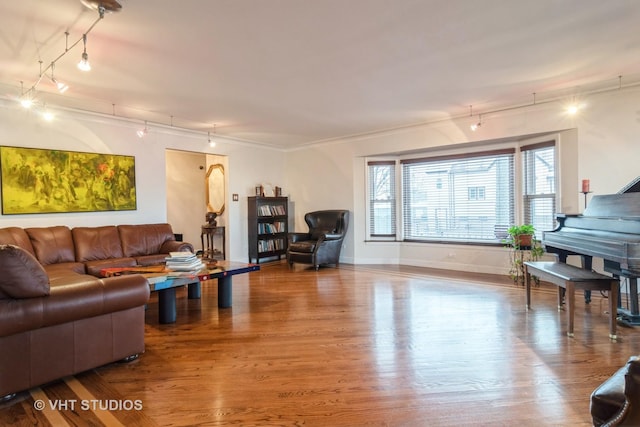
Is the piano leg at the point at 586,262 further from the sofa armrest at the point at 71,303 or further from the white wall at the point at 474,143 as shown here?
the sofa armrest at the point at 71,303

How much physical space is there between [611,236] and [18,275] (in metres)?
4.37

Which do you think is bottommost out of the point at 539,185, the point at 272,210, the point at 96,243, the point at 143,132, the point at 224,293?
the point at 224,293

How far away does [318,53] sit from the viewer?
318 centimetres

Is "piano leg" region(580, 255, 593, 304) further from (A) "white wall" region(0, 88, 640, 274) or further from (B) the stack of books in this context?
(B) the stack of books

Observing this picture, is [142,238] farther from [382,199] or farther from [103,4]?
[382,199]

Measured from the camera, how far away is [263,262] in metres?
7.18

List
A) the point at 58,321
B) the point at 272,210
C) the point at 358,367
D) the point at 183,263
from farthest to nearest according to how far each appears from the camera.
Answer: the point at 272,210, the point at 183,263, the point at 358,367, the point at 58,321

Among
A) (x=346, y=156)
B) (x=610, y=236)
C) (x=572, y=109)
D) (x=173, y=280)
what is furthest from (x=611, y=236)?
(x=346, y=156)

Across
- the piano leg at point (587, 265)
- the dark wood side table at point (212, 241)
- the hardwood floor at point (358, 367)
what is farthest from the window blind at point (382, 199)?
the piano leg at point (587, 265)

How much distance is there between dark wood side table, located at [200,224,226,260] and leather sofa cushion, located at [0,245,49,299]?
15.4 ft

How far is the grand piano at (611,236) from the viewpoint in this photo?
2805mm

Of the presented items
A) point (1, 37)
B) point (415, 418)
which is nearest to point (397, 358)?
point (415, 418)

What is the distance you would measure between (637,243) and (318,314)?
2746 millimetres

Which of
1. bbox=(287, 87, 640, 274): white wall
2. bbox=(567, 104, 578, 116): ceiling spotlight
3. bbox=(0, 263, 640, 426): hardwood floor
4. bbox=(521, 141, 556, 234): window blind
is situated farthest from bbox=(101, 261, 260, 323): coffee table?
bbox=(567, 104, 578, 116): ceiling spotlight
